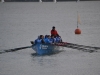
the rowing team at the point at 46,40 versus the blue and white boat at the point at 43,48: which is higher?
the rowing team at the point at 46,40

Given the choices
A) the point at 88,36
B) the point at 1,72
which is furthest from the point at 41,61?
the point at 88,36

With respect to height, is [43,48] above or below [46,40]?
below

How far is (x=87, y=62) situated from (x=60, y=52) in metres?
5.30

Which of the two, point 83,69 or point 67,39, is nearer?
point 83,69

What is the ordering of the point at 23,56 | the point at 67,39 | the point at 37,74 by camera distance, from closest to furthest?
the point at 37,74, the point at 23,56, the point at 67,39

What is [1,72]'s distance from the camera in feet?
137

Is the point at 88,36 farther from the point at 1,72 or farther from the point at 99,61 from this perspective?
the point at 1,72

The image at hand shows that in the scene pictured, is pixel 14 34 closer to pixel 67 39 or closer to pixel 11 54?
pixel 67 39

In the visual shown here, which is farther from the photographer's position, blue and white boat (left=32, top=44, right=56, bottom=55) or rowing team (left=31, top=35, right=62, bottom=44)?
blue and white boat (left=32, top=44, right=56, bottom=55)

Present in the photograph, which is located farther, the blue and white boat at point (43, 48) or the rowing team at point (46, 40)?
the blue and white boat at point (43, 48)

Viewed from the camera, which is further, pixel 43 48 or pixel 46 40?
pixel 43 48

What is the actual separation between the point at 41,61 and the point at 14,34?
25.5m

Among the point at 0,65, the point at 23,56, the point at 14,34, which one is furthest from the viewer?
the point at 14,34

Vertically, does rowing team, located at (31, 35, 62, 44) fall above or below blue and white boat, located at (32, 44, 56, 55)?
above
